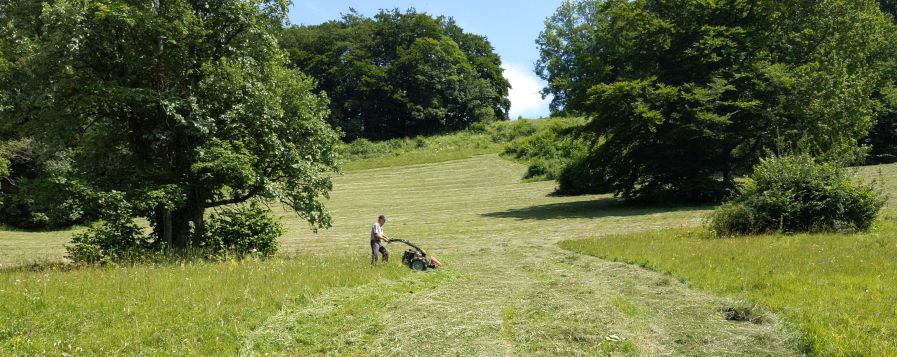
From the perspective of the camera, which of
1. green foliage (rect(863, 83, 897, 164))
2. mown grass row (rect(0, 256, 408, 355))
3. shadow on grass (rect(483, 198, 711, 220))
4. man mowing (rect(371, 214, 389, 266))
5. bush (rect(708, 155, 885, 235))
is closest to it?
mown grass row (rect(0, 256, 408, 355))

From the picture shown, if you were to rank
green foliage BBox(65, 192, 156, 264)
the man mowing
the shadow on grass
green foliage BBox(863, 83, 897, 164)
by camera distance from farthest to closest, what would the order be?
green foliage BBox(863, 83, 897, 164) < the shadow on grass < green foliage BBox(65, 192, 156, 264) < the man mowing

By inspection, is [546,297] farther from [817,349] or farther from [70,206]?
[70,206]

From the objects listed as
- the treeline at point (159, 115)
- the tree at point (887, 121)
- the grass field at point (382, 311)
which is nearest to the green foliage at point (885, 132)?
the tree at point (887, 121)

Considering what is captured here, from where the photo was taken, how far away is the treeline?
55.8ft

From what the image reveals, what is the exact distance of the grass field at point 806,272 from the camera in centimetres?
845

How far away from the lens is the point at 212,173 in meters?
18.1

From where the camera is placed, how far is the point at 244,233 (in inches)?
763

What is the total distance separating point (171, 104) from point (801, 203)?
728 inches

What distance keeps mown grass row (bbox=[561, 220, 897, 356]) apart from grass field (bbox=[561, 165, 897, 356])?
11mm

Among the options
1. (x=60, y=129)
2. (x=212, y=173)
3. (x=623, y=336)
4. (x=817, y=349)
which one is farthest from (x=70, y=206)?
(x=817, y=349)

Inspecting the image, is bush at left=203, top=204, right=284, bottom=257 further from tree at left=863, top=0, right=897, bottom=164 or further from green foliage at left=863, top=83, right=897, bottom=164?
tree at left=863, top=0, right=897, bottom=164

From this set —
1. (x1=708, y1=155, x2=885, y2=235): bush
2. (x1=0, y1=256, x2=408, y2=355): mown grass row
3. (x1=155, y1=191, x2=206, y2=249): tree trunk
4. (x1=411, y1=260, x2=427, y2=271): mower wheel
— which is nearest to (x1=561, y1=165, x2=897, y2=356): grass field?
(x1=708, y1=155, x2=885, y2=235): bush

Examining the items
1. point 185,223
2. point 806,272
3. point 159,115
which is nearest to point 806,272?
point 806,272

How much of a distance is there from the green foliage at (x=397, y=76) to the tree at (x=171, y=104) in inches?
2869
